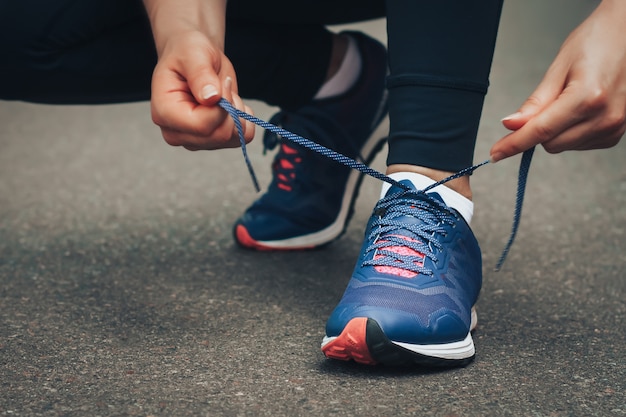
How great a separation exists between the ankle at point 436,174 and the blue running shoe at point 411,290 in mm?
21

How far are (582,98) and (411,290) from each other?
0.88ft

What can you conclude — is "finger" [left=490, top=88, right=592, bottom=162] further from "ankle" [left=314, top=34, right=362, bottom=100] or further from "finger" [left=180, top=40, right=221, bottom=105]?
"ankle" [left=314, top=34, right=362, bottom=100]

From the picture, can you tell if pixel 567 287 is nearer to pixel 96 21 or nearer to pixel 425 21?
pixel 425 21

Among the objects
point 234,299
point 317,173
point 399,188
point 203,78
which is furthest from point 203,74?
point 317,173

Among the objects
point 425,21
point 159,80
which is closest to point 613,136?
point 425,21

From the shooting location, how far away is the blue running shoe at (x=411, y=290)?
81 centimetres

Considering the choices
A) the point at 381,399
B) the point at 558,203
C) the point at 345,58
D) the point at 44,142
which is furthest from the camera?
the point at 44,142

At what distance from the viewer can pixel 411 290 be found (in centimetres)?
86

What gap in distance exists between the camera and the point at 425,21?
3.02ft

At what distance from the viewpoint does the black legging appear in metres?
0.92

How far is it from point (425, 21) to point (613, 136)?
247mm

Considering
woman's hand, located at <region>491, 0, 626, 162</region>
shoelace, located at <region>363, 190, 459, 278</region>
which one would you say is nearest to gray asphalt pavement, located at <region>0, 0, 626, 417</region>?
shoelace, located at <region>363, 190, 459, 278</region>

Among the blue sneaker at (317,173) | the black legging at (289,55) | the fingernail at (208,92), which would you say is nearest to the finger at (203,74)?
the fingernail at (208,92)

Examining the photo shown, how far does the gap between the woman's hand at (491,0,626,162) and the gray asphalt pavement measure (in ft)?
0.83
